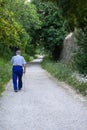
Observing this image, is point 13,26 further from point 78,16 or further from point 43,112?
point 43,112

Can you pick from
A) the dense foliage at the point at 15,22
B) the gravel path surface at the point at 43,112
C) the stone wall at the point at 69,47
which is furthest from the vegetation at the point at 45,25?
the gravel path surface at the point at 43,112

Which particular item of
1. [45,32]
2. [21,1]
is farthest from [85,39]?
[45,32]

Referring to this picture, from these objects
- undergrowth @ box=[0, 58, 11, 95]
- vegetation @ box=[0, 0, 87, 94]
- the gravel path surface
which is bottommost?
undergrowth @ box=[0, 58, 11, 95]

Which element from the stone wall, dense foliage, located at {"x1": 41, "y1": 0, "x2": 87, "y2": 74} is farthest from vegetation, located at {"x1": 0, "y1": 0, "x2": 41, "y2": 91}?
the stone wall

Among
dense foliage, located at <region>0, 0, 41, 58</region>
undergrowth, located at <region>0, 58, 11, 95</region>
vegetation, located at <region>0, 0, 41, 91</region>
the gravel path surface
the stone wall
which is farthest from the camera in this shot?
the stone wall

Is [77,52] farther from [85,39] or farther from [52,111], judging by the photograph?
[52,111]

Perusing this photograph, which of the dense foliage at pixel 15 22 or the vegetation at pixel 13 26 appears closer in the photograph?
the dense foliage at pixel 15 22

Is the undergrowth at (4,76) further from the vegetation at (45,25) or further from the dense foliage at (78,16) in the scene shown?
the dense foliage at (78,16)

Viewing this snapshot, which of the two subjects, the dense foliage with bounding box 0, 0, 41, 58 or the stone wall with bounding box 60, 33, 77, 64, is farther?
the stone wall with bounding box 60, 33, 77, 64

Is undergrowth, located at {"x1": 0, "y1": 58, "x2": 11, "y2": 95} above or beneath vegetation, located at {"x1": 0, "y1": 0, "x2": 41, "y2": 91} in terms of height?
beneath

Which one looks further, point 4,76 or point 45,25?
point 45,25

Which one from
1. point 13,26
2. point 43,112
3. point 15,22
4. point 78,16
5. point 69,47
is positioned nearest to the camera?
point 43,112

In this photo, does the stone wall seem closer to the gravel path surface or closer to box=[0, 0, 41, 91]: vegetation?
box=[0, 0, 41, 91]: vegetation

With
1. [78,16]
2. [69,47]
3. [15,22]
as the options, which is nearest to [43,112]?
[78,16]
